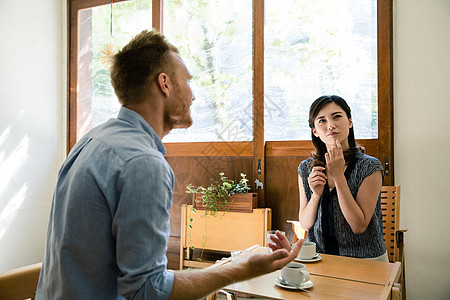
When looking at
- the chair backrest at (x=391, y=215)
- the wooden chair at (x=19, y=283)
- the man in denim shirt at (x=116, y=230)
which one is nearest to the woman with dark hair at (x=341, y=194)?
the chair backrest at (x=391, y=215)

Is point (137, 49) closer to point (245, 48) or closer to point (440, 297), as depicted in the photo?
point (245, 48)

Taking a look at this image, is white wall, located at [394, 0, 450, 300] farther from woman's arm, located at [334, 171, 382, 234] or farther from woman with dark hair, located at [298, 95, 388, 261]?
woman's arm, located at [334, 171, 382, 234]

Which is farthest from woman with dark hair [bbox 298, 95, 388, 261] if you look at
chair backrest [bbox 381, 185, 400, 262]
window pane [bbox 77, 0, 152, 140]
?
window pane [bbox 77, 0, 152, 140]

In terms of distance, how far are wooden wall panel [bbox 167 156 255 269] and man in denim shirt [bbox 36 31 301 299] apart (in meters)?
2.48

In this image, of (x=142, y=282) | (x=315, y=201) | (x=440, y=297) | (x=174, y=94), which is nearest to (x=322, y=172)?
(x=315, y=201)

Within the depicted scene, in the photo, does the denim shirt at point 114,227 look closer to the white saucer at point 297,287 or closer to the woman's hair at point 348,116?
Answer: the white saucer at point 297,287

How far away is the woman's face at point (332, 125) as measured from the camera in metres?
2.07

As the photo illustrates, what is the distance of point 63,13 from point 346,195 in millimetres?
3975

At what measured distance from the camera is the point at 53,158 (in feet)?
13.8

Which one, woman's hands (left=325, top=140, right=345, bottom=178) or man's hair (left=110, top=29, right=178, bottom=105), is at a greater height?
man's hair (left=110, top=29, right=178, bottom=105)

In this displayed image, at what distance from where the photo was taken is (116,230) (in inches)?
32.8

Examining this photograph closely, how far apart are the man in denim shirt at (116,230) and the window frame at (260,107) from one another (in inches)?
90.4

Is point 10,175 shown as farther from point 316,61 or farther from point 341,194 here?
point 341,194

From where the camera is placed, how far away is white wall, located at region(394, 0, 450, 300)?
280 centimetres
